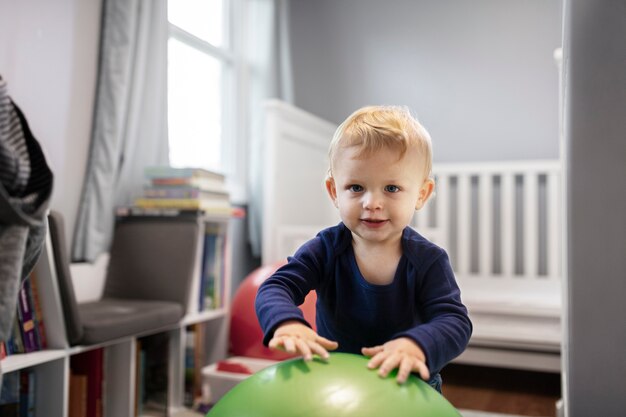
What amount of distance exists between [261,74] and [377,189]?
2.22 meters

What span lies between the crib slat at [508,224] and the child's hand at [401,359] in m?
2.23

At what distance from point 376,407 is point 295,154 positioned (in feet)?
6.93

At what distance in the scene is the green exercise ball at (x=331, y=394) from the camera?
0.71 m

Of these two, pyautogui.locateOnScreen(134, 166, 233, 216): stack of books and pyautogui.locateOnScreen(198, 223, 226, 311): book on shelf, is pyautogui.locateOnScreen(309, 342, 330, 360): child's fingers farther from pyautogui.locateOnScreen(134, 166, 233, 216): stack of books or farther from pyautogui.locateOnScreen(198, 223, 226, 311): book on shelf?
pyautogui.locateOnScreen(198, 223, 226, 311): book on shelf

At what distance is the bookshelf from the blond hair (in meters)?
0.89

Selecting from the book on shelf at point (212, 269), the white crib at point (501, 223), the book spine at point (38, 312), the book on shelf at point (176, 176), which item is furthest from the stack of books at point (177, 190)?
the white crib at point (501, 223)

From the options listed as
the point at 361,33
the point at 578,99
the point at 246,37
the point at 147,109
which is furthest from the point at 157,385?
the point at 361,33

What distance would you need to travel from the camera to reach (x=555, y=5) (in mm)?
2883

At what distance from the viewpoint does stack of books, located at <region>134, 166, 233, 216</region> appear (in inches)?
77.9

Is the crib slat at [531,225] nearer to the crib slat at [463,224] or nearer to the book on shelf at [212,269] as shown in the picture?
the crib slat at [463,224]

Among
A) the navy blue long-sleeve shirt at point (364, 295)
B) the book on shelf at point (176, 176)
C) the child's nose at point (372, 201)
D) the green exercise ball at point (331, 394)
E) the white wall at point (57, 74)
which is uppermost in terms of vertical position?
the white wall at point (57, 74)

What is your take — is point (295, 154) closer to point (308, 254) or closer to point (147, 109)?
point (147, 109)

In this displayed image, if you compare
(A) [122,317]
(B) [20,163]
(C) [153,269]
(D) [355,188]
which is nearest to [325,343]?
(D) [355,188]

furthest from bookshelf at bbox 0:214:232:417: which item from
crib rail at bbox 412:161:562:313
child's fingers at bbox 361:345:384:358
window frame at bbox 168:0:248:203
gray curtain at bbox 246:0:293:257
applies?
crib rail at bbox 412:161:562:313
